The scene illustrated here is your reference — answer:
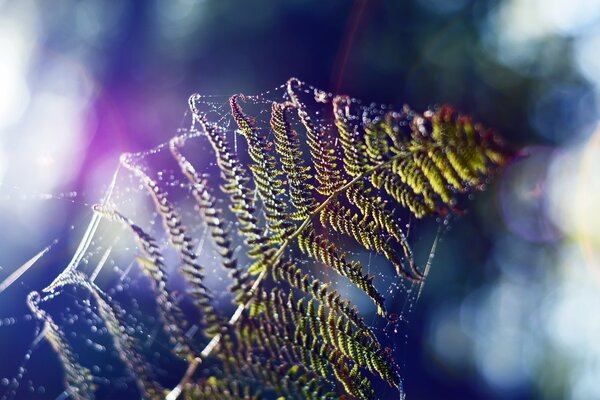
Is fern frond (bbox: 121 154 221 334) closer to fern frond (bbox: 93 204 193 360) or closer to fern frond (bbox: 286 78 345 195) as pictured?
fern frond (bbox: 93 204 193 360)

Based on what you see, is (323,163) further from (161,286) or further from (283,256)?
(161,286)

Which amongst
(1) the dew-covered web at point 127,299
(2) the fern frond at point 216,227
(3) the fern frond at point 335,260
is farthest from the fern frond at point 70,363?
(3) the fern frond at point 335,260

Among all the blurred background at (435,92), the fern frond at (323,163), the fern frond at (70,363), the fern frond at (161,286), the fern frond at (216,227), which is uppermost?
the blurred background at (435,92)

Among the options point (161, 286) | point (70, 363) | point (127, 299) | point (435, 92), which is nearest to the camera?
point (161, 286)

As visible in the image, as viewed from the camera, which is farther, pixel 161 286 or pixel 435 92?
pixel 435 92

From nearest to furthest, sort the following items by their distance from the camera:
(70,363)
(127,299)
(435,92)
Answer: (70,363)
(127,299)
(435,92)

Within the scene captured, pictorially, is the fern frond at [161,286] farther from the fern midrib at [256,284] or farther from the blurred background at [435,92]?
the blurred background at [435,92]

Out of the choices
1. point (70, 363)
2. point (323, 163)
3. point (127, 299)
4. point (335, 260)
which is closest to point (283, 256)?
point (335, 260)

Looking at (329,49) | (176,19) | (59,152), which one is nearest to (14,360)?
(59,152)
